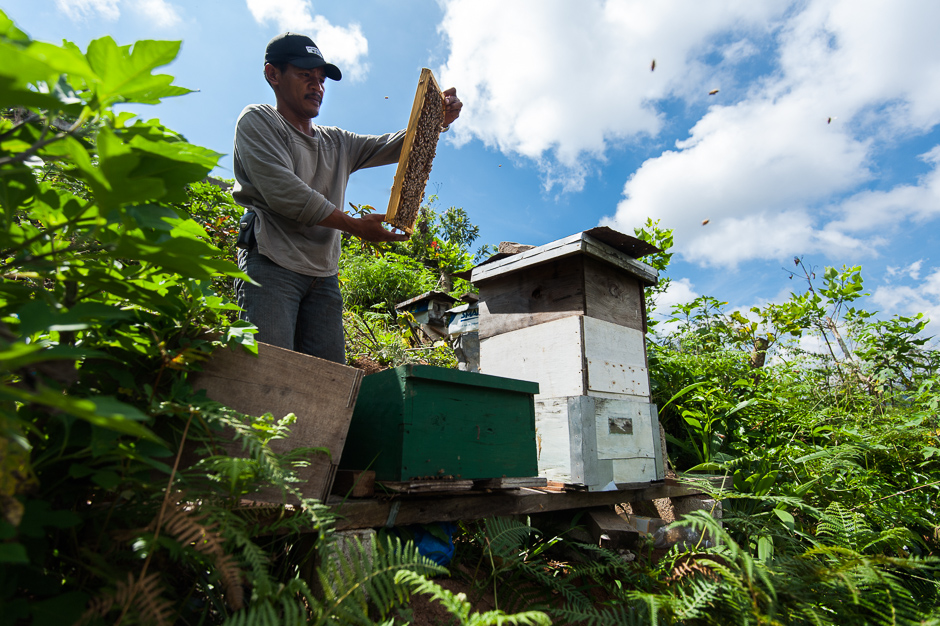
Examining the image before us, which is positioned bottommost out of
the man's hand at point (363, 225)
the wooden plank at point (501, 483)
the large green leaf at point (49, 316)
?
the wooden plank at point (501, 483)

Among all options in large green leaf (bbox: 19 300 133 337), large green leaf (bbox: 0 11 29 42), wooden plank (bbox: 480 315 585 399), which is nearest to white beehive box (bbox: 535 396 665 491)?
wooden plank (bbox: 480 315 585 399)

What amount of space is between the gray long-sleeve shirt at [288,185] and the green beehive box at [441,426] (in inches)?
25.9

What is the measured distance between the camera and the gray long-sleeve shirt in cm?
213

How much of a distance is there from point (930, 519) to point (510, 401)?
2608 mm

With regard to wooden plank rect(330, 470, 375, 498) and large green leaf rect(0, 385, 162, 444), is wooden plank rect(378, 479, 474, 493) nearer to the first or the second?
wooden plank rect(330, 470, 375, 498)

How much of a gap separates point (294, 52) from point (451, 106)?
98 cm

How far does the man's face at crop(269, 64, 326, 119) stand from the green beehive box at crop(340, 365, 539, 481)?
139 centimetres

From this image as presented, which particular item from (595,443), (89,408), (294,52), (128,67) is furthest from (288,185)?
(595,443)

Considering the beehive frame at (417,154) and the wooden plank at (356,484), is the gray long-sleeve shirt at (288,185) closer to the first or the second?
the beehive frame at (417,154)

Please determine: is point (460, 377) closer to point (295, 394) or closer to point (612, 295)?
point (295, 394)

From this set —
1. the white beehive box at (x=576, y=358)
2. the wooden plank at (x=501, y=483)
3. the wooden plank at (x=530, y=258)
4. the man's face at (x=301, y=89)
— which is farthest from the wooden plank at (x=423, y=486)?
the man's face at (x=301, y=89)

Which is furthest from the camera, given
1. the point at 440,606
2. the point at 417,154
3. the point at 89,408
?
the point at 417,154

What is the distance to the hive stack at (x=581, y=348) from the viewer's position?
279cm

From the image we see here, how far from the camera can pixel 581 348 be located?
288 cm
